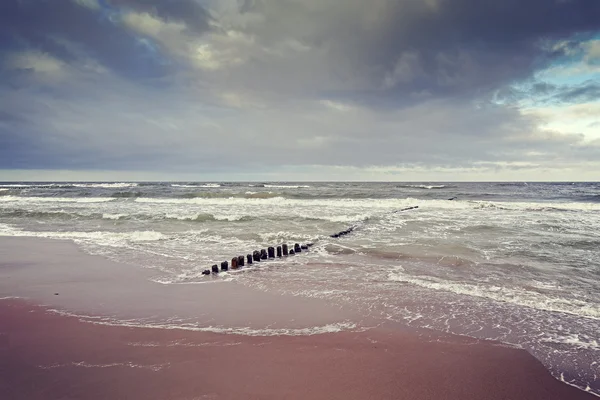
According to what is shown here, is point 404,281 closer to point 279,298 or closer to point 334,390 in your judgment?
point 279,298

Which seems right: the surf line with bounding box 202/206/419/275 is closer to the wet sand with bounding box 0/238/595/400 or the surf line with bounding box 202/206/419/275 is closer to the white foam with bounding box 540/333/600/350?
the wet sand with bounding box 0/238/595/400

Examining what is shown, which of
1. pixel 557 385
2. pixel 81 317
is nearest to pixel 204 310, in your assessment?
pixel 81 317

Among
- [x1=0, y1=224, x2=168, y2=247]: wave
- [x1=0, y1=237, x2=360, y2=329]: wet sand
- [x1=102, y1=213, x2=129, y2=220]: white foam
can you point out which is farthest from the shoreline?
[x1=102, y1=213, x2=129, y2=220]: white foam

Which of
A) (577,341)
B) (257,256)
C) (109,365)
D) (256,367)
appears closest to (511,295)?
(577,341)

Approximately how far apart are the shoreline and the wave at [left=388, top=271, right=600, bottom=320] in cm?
231

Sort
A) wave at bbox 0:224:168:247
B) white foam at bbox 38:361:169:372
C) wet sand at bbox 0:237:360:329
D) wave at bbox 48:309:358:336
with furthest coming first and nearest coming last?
wave at bbox 0:224:168:247 < wet sand at bbox 0:237:360:329 < wave at bbox 48:309:358:336 < white foam at bbox 38:361:169:372

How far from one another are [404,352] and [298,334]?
1.45 m

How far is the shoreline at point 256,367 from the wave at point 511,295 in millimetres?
2306

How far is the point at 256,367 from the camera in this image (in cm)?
417

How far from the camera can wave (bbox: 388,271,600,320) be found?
6270 mm

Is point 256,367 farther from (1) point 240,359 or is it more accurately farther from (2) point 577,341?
(2) point 577,341

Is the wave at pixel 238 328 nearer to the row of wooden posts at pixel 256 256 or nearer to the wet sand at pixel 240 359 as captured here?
the wet sand at pixel 240 359

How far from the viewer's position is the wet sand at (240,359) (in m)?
3.71

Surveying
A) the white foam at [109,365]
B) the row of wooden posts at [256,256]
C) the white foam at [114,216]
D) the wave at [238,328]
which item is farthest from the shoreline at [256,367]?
Result: the white foam at [114,216]
